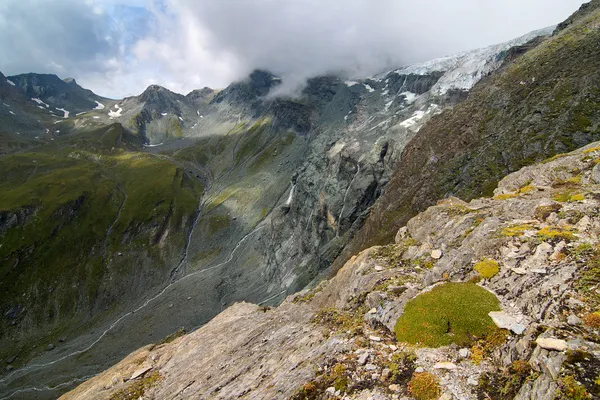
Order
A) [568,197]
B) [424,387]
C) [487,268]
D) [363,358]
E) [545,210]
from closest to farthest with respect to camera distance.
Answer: [424,387], [363,358], [487,268], [545,210], [568,197]

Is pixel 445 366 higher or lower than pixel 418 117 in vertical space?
lower

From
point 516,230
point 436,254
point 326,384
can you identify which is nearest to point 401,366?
point 326,384

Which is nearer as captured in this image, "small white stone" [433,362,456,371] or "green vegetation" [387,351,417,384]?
"small white stone" [433,362,456,371]

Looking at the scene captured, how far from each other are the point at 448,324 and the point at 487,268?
502cm

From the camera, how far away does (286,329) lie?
23109mm

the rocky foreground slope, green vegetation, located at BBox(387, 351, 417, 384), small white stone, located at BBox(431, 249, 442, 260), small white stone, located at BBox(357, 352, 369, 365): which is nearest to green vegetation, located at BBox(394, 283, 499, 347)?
the rocky foreground slope

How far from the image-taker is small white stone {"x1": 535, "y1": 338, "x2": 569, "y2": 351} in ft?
32.7

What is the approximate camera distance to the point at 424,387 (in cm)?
1178

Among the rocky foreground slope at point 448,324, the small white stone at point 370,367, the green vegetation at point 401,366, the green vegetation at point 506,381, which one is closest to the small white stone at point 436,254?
the rocky foreground slope at point 448,324

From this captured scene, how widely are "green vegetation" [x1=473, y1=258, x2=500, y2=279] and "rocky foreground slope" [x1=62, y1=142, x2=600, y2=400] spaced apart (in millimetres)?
81

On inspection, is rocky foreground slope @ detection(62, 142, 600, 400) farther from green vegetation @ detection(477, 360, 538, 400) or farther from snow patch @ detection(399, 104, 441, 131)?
snow patch @ detection(399, 104, 441, 131)

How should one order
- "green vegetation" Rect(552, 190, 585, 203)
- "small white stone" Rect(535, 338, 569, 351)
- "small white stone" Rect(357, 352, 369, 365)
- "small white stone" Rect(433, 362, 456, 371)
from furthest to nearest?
"green vegetation" Rect(552, 190, 585, 203) → "small white stone" Rect(357, 352, 369, 365) → "small white stone" Rect(433, 362, 456, 371) → "small white stone" Rect(535, 338, 569, 351)

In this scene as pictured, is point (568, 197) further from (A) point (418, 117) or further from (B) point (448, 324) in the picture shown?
(A) point (418, 117)

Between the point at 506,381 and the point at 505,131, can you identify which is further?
the point at 505,131
